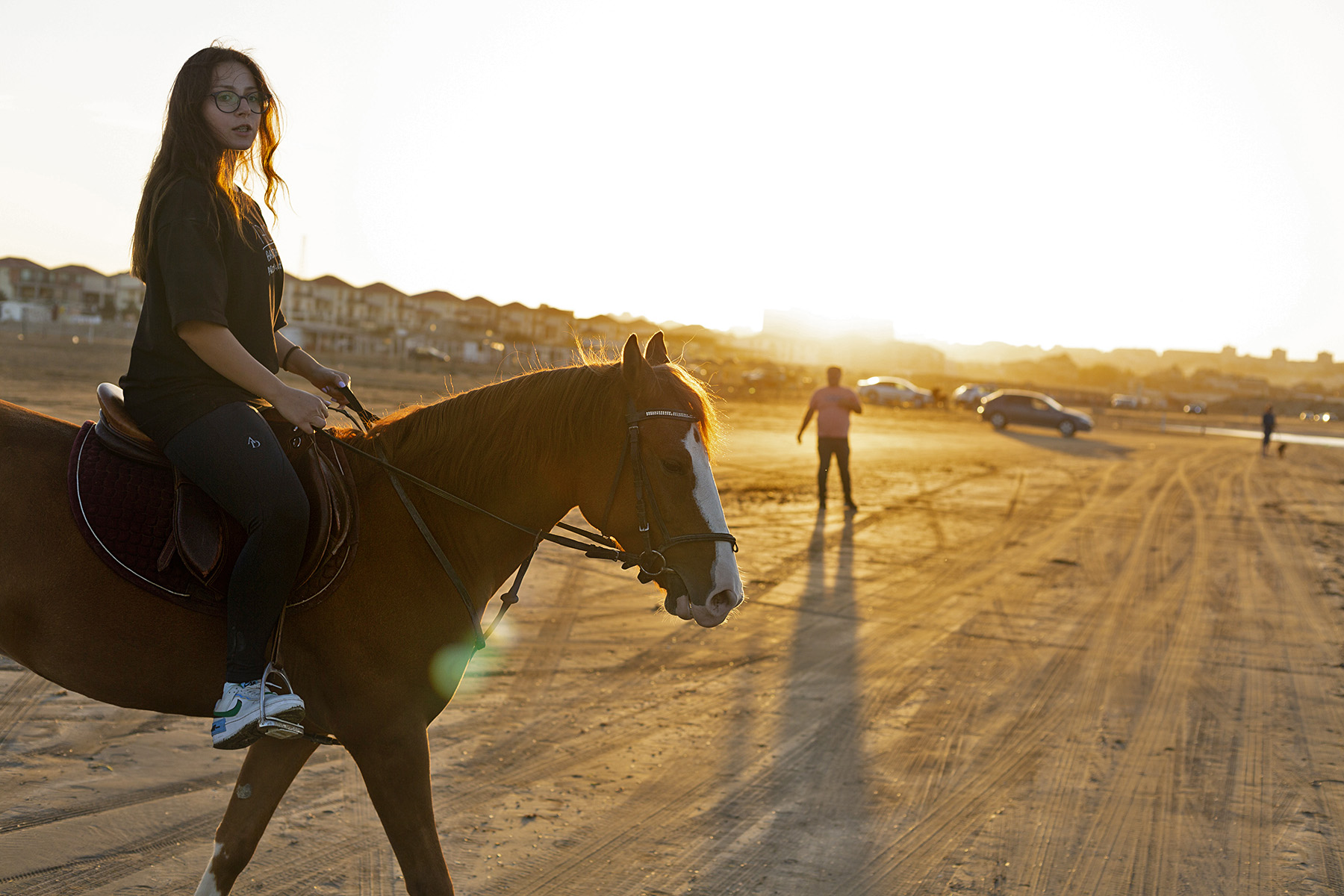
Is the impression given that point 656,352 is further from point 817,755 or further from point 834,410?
point 834,410

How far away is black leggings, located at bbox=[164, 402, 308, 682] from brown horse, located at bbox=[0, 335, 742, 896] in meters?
0.19

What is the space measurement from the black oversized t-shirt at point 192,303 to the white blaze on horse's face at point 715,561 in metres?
1.36

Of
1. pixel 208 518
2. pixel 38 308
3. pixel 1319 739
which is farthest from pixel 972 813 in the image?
pixel 38 308

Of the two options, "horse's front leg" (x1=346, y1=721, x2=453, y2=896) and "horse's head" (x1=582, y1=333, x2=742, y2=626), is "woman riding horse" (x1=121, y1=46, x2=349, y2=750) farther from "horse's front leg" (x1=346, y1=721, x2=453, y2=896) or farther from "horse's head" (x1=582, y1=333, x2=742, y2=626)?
"horse's head" (x1=582, y1=333, x2=742, y2=626)

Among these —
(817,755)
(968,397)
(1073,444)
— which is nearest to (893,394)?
(968,397)

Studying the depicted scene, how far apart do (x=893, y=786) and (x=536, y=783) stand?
6.23ft

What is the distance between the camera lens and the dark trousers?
45.3 ft

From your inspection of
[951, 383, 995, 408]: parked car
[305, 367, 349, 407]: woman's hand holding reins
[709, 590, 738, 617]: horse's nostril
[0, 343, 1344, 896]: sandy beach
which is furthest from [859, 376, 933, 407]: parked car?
[709, 590, 738, 617]: horse's nostril

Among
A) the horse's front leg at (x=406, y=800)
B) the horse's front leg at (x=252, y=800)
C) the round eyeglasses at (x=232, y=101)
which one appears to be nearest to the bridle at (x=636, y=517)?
the horse's front leg at (x=406, y=800)

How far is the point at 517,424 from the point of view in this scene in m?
2.95

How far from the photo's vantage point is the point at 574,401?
2.91m

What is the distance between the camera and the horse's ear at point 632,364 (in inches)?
106

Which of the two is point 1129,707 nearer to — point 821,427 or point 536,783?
point 536,783

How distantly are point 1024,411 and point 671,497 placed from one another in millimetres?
41941
